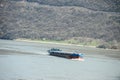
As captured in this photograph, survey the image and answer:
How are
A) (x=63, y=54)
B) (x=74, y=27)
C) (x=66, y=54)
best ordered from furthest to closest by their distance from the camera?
(x=74, y=27)
(x=63, y=54)
(x=66, y=54)

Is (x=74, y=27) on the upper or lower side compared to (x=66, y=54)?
upper

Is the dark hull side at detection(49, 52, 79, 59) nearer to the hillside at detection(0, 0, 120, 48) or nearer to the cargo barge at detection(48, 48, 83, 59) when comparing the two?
the cargo barge at detection(48, 48, 83, 59)

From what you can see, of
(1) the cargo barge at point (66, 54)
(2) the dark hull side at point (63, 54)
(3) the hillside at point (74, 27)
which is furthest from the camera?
(3) the hillside at point (74, 27)

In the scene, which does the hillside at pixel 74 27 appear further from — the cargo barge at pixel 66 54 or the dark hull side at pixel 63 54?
the dark hull side at pixel 63 54

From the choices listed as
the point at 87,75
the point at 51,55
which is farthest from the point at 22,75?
the point at 51,55

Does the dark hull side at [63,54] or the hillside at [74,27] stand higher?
the hillside at [74,27]

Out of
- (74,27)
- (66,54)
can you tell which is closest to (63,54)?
(66,54)

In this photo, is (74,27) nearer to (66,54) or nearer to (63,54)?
(63,54)

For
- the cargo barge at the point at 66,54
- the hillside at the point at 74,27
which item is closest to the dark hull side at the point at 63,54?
the cargo barge at the point at 66,54

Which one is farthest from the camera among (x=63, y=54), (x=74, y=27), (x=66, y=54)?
(x=74, y=27)

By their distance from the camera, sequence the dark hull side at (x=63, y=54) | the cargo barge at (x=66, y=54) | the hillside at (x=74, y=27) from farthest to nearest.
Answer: the hillside at (x=74, y=27) < the dark hull side at (x=63, y=54) < the cargo barge at (x=66, y=54)

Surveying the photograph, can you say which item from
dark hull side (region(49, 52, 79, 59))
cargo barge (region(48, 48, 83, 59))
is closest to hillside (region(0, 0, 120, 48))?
cargo barge (region(48, 48, 83, 59))
